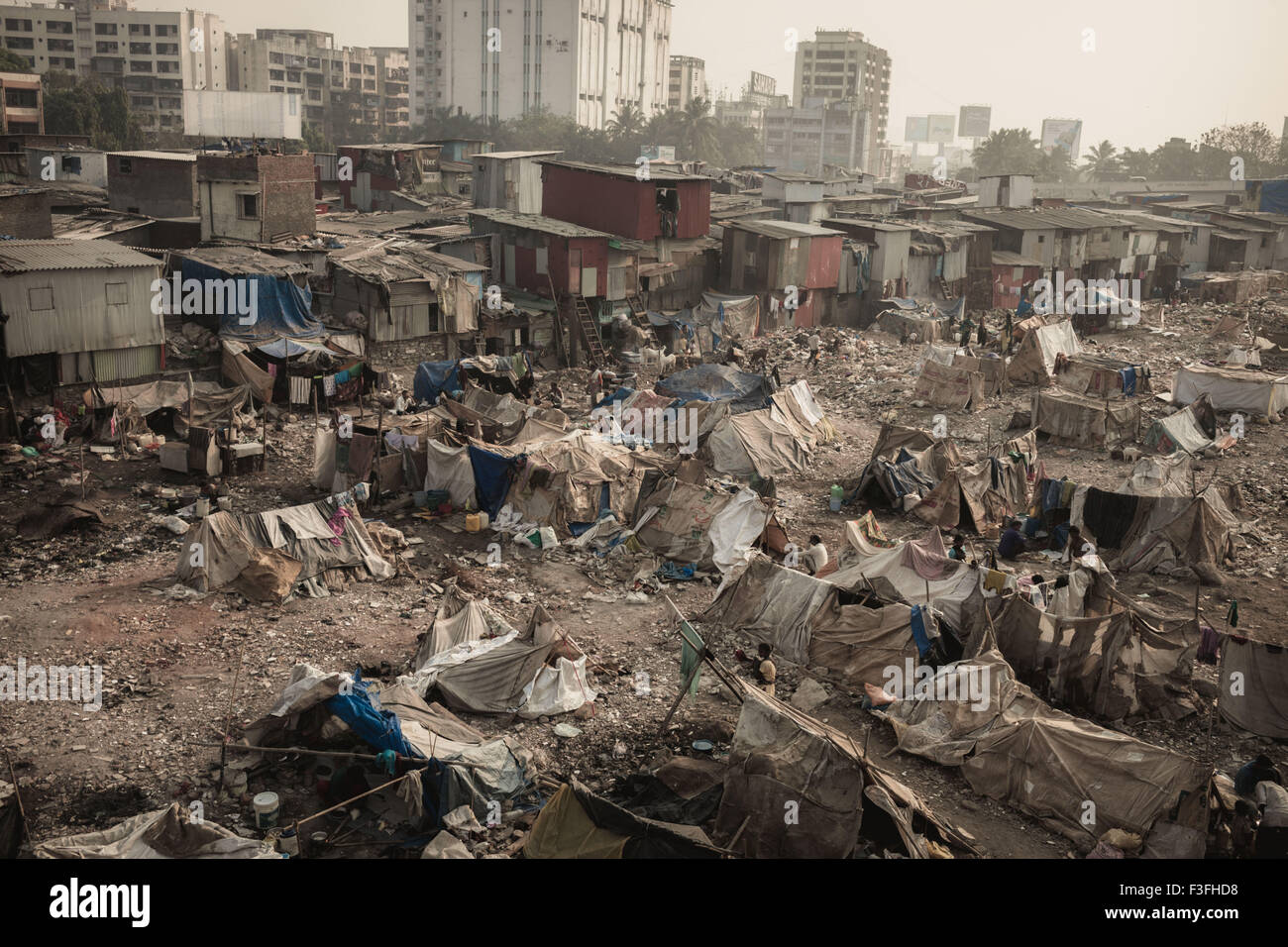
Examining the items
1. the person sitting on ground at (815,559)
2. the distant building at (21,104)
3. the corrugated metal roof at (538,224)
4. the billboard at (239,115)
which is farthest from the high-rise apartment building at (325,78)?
the person sitting on ground at (815,559)

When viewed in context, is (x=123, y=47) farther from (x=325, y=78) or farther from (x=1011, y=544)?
(x=1011, y=544)

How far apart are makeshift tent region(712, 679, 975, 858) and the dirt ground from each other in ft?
1.69

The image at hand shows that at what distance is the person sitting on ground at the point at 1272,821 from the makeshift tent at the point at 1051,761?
1.69 ft

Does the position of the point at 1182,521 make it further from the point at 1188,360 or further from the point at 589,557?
the point at 1188,360

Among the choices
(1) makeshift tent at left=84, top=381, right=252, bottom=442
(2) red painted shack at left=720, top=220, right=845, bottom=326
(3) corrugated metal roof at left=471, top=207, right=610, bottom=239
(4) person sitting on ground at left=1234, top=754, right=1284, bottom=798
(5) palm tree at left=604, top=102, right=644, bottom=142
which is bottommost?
(4) person sitting on ground at left=1234, top=754, right=1284, bottom=798

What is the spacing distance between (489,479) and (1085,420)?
1357 centimetres

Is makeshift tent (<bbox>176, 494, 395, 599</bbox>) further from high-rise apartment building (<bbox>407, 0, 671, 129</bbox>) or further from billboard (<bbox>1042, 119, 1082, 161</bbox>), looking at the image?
billboard (<bbox>1042, 119, 1082, 161</bbox>)

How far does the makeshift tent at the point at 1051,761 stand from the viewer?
10.3 metres

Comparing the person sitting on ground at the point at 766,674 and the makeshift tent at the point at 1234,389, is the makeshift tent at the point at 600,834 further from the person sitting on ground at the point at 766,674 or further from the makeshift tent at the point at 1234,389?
the makeshift tent at the point at 1234,389

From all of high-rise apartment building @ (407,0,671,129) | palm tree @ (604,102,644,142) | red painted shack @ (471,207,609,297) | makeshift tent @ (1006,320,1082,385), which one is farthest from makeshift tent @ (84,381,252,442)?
high-rise apartment building @ (407,0,671,129)

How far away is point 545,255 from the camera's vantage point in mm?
31875

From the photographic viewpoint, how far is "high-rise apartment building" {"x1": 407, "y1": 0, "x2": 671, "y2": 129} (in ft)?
276

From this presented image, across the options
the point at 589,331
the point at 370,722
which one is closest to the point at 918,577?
the point at 370,722
